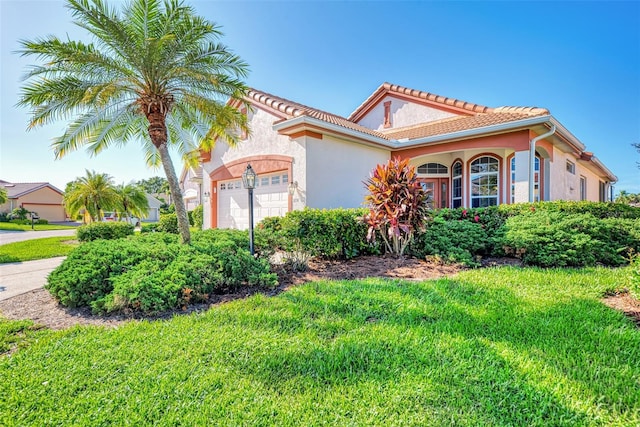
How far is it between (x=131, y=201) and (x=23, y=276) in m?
14.5

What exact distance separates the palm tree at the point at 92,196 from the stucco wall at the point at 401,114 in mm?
15494

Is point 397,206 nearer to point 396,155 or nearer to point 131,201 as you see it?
point 396,155

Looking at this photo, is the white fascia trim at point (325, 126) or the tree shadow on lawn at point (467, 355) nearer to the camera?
the tree shadow on lawn at point (467, 355)

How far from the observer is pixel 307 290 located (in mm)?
4965

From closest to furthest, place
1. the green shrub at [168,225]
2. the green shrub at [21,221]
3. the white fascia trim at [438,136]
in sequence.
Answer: the white fascia trim at [438,136], the green shrub at [168,225], the green shrub at [21,221]

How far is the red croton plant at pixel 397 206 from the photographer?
7012 mm

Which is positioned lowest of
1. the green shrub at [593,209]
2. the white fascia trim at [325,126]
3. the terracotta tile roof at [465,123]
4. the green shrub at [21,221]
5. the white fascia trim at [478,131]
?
the green shrub at [21,221]

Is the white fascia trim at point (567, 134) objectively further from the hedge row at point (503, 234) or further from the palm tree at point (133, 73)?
the palm tree at point (133, 73)

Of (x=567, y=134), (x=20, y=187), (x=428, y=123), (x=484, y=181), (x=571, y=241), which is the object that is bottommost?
(x=571, y=241)

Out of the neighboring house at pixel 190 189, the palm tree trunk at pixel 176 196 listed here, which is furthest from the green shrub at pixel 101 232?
the palm tree trunk at pixel 176 196

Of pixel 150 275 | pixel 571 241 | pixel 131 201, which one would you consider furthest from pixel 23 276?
pixel 131 201

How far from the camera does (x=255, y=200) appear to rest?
492 inches

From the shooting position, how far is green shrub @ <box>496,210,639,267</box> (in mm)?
6176

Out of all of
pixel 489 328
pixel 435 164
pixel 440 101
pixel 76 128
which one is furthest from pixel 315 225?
pixel 440 101
